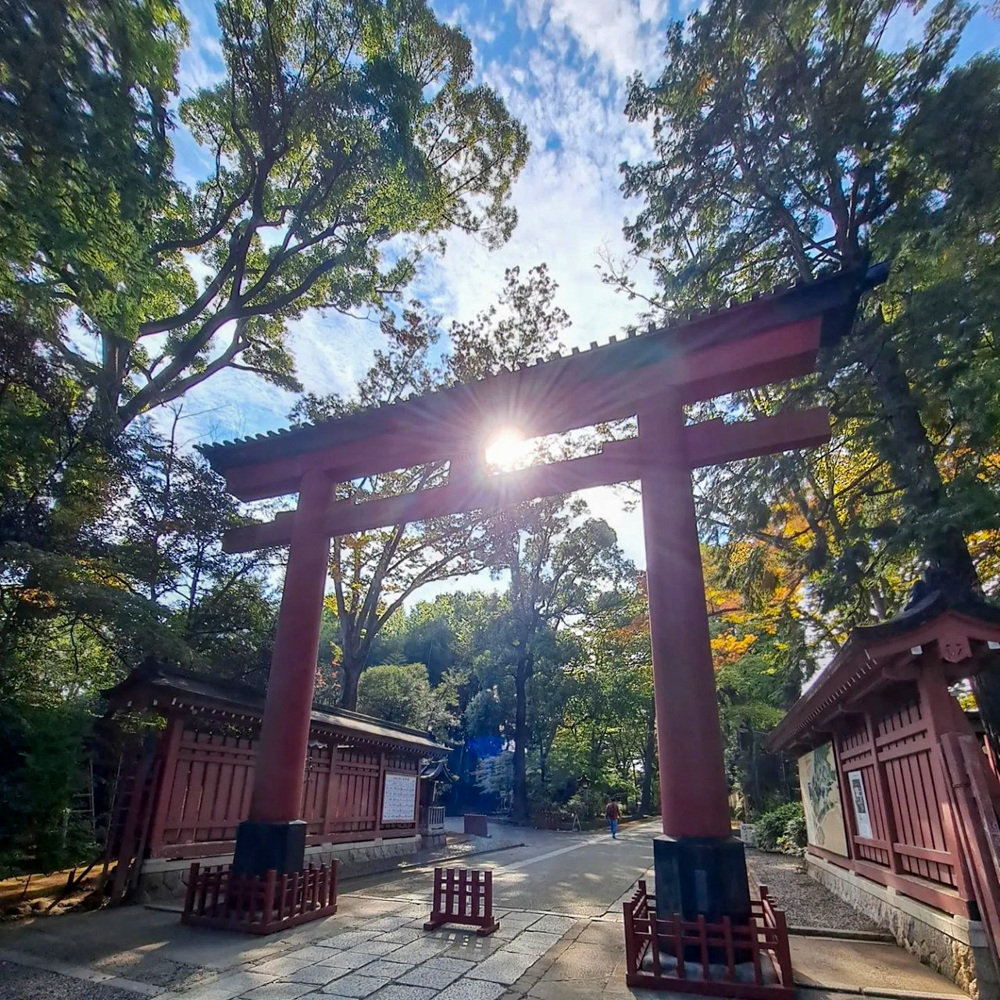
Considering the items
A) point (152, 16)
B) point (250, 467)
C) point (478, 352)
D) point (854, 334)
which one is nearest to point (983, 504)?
point (854, 334)

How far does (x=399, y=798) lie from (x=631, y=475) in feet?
38.7

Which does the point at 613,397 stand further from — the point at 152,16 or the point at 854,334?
the point at 152,16

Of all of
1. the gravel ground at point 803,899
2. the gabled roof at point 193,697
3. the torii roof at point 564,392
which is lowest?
the gravel ground at point 803,899

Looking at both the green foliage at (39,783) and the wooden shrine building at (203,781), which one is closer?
the green foliage at (39,783)

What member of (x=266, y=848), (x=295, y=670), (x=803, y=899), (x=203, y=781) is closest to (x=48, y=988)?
(x=266, y=848)

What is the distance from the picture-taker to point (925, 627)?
4.96 meters

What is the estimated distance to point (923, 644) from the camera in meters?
5.05

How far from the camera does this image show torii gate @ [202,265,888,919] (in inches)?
195

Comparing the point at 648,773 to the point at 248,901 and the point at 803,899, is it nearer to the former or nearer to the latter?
the point at 803,899

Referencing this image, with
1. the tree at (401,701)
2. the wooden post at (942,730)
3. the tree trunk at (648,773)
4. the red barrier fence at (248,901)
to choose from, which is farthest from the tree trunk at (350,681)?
the tree trunk at (648,773)

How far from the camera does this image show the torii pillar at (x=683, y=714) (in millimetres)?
4621

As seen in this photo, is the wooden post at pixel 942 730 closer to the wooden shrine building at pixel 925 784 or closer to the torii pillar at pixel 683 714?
the wooden shrine building at pixel 925 784

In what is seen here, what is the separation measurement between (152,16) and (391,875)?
13.8 metres

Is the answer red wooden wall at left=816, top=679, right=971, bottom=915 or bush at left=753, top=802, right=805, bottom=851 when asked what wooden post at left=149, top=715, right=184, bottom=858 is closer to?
red wooden wall at left=816, top=679, right=971, bottom=915
